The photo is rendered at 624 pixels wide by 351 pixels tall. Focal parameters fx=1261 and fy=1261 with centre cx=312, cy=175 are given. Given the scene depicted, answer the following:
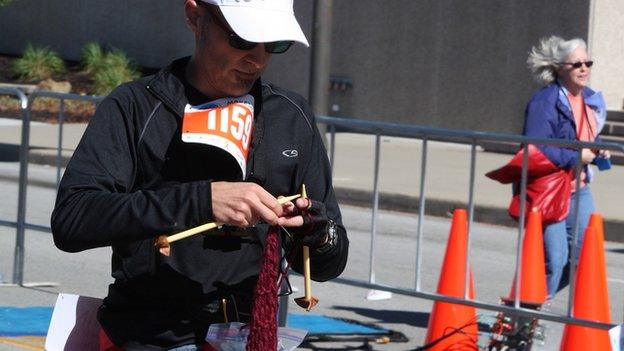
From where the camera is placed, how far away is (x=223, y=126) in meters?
2.71

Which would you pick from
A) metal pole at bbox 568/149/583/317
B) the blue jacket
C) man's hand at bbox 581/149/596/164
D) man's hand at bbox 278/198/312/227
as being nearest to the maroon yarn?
man's hand at bbox 278/198/312/227

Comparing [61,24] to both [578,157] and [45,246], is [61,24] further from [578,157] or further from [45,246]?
[578,157]

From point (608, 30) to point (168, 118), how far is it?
16.9 metres

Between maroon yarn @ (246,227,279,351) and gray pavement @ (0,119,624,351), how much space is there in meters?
3.86

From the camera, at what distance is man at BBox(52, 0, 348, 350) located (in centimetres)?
264

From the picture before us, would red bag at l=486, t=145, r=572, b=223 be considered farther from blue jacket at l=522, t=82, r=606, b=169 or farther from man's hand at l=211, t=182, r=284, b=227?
man's hand at l=211, t=182, r=284, b=227

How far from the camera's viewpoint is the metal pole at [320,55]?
11.6 metres

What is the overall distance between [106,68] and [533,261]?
1821 centimetres

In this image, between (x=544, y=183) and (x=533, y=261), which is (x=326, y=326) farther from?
(x=544, y=183)

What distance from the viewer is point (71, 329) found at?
9.80 feet

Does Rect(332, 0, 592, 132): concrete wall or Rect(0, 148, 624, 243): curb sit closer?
Rect(0, 148, 624, 243): curb

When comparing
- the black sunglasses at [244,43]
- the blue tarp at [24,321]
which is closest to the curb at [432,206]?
the blue tarp at [24,321]

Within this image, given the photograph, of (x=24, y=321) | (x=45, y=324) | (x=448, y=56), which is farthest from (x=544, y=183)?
(x=448, y=56)

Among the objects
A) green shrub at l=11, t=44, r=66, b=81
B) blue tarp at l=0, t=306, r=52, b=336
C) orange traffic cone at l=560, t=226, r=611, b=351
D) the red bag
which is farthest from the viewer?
green shrub at l=11, t=44, r=66, b=81
